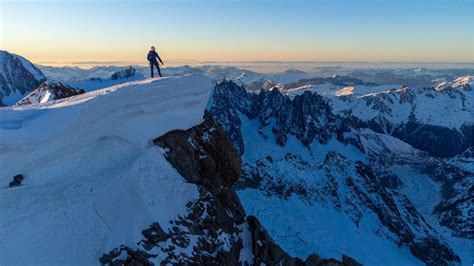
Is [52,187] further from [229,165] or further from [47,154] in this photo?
[229,165]

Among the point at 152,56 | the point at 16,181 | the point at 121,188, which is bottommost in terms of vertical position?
the point at 121,188

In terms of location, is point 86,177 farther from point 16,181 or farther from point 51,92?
point 51,92

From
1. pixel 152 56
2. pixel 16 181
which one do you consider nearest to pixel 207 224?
pixel 16 181

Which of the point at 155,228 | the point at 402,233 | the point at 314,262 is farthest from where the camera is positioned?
the point at 402,233

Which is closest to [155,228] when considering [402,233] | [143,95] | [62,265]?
[62,265]

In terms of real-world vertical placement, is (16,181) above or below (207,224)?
above

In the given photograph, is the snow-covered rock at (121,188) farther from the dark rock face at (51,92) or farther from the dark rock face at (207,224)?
the dark rock face at (51,92)
